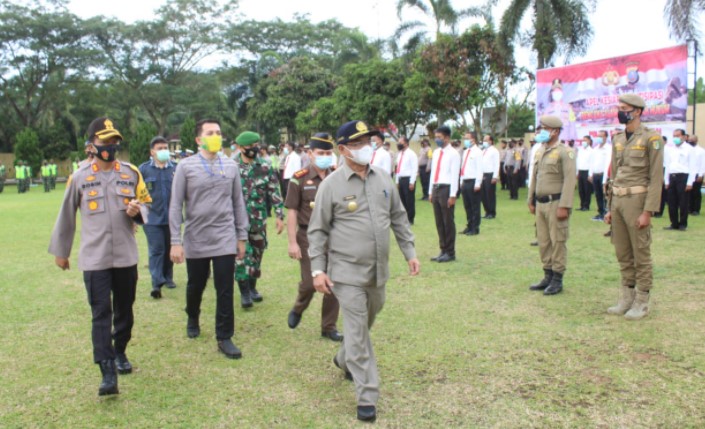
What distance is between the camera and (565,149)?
6844mm

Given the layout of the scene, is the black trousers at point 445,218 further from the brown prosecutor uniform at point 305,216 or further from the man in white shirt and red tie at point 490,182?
the man in white shirt and red tie at point 490,182

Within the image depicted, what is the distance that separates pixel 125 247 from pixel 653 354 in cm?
424

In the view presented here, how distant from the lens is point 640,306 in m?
5.91

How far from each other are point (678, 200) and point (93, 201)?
11.3 m

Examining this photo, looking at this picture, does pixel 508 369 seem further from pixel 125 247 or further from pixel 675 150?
pixel 675 150

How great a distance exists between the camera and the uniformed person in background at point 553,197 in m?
6.75

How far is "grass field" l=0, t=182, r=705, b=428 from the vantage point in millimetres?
3973

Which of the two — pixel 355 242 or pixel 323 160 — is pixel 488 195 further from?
pixel 355 242

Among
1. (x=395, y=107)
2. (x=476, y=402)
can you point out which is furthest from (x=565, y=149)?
(x=395, y=107)

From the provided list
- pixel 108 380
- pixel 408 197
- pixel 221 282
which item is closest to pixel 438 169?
pixel 408 197

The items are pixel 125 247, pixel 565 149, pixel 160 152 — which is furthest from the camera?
pixel 160 152

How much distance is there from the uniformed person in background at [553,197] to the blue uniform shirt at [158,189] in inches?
175

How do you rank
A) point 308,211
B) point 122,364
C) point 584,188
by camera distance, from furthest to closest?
point 584,188 < point 308,211 < point 122,364

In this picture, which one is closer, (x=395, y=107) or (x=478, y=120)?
(x=478, y=120)
